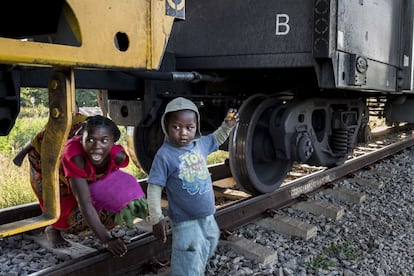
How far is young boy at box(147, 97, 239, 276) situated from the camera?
2.51 m

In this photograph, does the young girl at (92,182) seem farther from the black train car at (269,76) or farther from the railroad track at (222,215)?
the black train car at (269,76)

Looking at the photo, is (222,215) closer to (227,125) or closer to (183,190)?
(227,125)

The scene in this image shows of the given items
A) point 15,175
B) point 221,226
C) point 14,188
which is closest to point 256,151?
point 221,226

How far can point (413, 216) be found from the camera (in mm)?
4520

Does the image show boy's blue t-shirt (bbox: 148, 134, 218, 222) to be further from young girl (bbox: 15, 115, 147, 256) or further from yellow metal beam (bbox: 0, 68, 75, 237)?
yellow metal beam (bbox: 0, 68, 75, 237)

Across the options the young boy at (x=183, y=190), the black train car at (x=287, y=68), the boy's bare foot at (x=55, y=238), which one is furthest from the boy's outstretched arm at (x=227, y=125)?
the boy's bare foot at (x=55, y=238)

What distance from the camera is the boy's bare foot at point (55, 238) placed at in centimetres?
318

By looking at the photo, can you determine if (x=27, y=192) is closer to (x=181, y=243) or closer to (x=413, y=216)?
(x=181, y=243)

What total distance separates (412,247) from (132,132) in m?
2.89

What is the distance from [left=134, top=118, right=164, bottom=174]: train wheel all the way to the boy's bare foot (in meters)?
1.77

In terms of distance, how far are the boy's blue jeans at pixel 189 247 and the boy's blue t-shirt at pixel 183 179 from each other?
51 mm

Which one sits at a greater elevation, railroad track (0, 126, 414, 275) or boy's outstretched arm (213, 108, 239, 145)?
boy's outstretched arm (213, 108, 239, 145)

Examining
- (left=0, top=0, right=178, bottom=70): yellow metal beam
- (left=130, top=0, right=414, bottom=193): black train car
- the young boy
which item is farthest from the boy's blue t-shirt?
(left=130, top=0, right=414, bottom=193): black train car

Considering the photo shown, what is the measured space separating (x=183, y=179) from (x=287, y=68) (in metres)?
1.78
